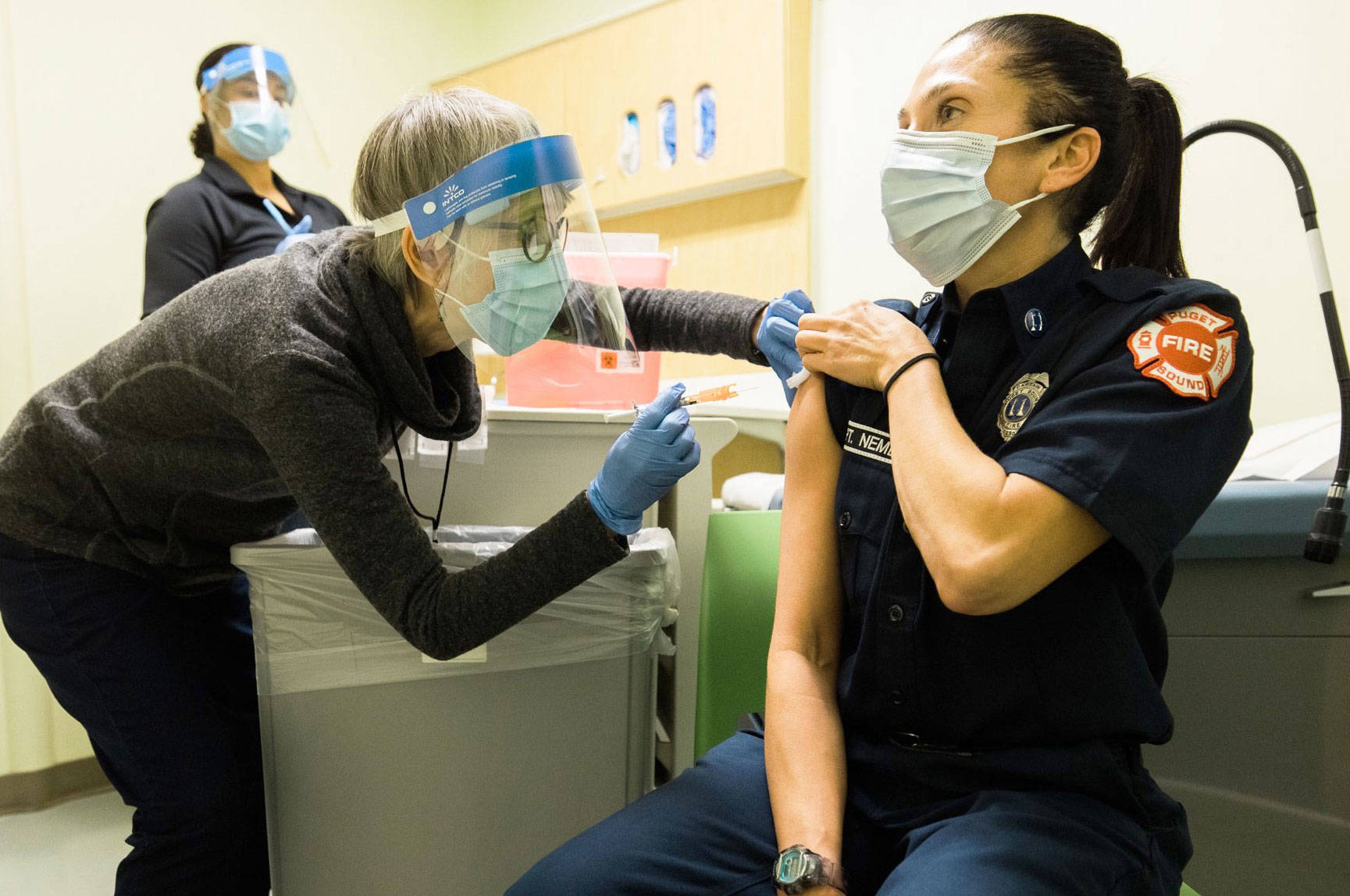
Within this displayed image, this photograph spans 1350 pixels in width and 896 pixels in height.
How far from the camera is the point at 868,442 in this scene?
3.41ft

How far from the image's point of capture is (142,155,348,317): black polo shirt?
83.4 inches

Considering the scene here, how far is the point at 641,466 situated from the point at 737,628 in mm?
352

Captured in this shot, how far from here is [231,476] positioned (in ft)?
4.03

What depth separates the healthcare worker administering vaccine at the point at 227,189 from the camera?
2.12m

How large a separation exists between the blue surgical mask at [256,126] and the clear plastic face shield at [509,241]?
51.5 inches

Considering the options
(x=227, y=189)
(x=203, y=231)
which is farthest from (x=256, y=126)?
(x=203, y=231)

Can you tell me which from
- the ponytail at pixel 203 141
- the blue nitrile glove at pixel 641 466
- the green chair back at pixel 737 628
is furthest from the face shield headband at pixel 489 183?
the ponytail at pixel 203 141

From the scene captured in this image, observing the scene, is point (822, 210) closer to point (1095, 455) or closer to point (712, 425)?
point (712, 425)

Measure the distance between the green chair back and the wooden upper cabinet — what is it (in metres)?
1.57

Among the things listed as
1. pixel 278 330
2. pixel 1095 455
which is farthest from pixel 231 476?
pixel 1095 455

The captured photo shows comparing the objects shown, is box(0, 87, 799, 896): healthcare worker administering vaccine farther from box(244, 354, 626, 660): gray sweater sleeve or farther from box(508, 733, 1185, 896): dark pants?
box(508, 733, 1185, 896): dark pants

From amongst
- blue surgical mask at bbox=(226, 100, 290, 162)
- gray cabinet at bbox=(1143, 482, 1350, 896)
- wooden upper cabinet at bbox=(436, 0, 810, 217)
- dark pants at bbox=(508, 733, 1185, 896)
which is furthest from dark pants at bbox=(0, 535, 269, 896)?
wooden upper cabinet at bbox=(436, 0, 810, 217)

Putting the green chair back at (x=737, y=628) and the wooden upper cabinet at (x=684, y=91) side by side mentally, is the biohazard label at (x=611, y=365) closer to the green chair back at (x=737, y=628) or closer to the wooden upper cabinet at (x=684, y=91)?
the green chair back at (x=737, y=628)

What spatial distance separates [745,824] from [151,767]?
0.86 m
